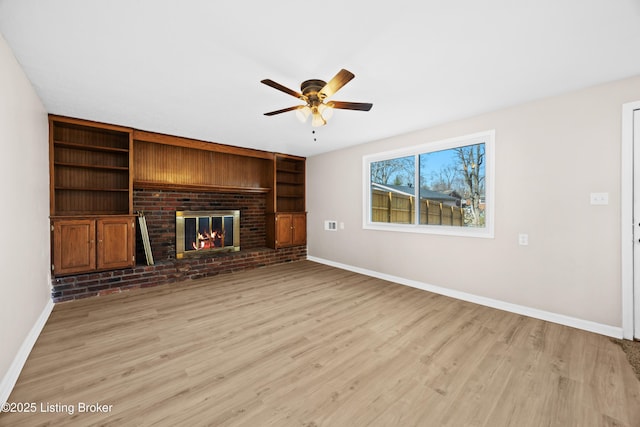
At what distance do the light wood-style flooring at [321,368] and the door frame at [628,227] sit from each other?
0.28 metres

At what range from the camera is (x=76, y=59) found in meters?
2.05

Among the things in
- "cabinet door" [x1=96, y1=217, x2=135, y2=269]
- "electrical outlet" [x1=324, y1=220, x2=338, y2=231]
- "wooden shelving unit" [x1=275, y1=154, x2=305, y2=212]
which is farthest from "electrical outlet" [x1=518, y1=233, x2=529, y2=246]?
"cabinet door" [x1=96, y1=217, x2=135, y2=269]

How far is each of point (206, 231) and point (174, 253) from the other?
64cm

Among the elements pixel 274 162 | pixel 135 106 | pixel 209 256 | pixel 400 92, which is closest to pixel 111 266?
pixel 209 256

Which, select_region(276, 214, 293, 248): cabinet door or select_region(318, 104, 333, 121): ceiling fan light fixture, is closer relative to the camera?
select_region(318, 104, 333, 121): ceiling fan light fixture

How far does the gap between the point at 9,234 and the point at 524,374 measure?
12.5 feet

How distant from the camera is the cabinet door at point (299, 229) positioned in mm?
5688

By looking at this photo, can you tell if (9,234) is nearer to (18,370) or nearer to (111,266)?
(18,370)

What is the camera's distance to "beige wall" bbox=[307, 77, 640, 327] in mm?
2414

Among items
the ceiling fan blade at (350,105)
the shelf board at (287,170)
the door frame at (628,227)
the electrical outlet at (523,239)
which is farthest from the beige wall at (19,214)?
the door frame at (628,227)

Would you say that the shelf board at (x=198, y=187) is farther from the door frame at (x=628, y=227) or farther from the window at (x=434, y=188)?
the door frame at (x=628, y=227)

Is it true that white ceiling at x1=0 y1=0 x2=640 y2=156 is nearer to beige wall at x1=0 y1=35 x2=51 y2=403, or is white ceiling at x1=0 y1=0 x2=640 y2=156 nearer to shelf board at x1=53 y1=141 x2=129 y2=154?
beige wall at x1=0 y1=35 x2=51 y2=403

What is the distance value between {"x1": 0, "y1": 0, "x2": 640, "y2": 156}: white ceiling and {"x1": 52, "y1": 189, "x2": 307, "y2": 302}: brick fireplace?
1841 mm

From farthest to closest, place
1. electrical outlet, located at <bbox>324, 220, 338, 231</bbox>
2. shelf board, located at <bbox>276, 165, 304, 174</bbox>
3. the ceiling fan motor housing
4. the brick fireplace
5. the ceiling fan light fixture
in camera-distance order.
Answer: shelf board, located at <bbox>276, 165, 304, 174</bbox> < electrical outlet, located at <bbox>324, 220, 338, 231</bbox> < the brick fireplace < the ceiling fan light fixture < the ceiling fan motor housing
